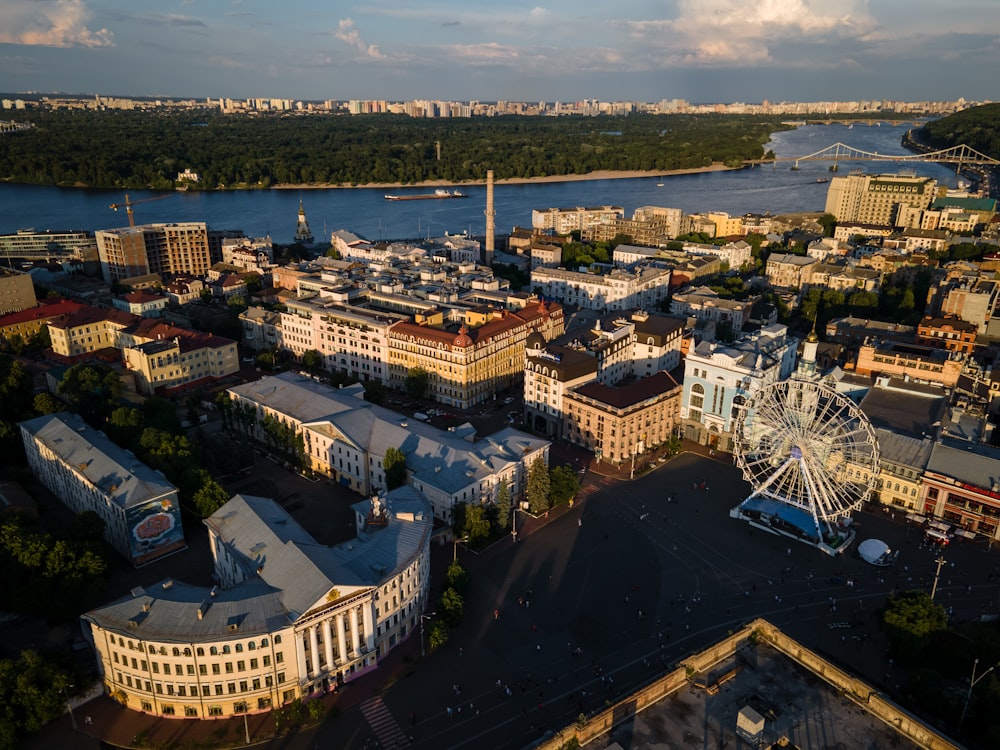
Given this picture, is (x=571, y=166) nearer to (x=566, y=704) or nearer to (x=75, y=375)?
(x=75, y=375)

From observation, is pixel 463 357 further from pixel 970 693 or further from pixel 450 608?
pixel 970 693

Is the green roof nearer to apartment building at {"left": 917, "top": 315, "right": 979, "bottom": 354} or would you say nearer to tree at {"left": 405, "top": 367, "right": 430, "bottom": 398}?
apartment building at {"left": 917, "top": 315, "right": 979, "bottom": 354}

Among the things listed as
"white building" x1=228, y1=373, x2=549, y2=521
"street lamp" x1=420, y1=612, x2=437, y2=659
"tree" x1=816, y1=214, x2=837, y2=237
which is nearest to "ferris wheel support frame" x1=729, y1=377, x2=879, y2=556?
"white building" x1=228, y1=373, x2=549, y2=521

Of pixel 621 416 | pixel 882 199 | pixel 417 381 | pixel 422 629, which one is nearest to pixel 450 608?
pixel 422 629

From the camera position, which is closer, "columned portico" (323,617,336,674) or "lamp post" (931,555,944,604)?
"columned portico" (323,617,336,674)

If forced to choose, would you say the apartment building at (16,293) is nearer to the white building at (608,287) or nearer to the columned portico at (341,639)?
the white building at (608,287)

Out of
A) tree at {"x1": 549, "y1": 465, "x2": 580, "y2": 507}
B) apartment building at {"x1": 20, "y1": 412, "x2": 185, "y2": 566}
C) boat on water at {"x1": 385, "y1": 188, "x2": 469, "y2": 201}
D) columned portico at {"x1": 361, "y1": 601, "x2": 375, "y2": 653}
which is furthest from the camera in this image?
boat on water at {"x1": 385, "y1": 188, "x2": 469, "y2": 201}
